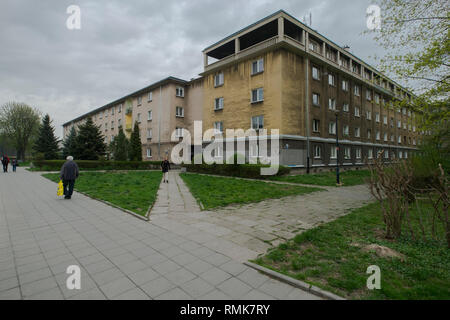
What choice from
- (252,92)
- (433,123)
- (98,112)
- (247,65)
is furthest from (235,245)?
(98,112)

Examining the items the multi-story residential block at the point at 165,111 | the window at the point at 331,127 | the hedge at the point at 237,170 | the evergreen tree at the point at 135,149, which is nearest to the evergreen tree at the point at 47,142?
the multi-story residential block at the point at 165,111

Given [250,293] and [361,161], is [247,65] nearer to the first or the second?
[361,161]

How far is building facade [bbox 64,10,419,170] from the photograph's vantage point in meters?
20.2

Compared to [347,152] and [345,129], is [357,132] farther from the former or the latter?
[347,152]

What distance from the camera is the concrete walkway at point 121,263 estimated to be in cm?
269

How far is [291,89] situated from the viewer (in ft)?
67.7

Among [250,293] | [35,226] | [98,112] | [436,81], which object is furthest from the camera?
[98,112]

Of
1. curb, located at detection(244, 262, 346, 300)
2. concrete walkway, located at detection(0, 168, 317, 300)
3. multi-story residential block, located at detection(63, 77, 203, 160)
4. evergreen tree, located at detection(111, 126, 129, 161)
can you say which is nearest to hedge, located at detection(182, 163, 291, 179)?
multi-story residential block, located at detection(63, 77, 203, 160)

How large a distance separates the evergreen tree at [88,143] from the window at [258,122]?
2151cm

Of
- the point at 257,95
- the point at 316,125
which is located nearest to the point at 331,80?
the point at 316,125

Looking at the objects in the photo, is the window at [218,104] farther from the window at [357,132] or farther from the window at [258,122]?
the window at [357,132]

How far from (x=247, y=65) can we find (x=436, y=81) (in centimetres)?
1626

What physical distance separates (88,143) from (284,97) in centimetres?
2592

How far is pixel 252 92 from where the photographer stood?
72.9 ft
